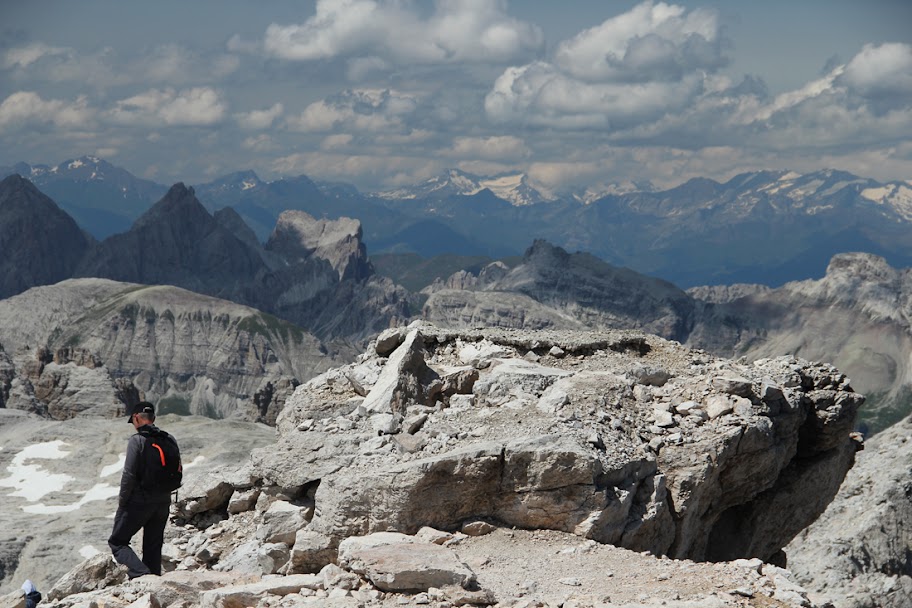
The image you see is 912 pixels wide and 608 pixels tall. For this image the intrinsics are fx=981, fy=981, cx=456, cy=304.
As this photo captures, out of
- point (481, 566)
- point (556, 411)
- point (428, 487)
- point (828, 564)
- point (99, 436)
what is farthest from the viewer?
point (99, 436)

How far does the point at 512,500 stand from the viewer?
1958 centimetres

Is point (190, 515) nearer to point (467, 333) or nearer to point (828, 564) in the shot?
point (467, 333)

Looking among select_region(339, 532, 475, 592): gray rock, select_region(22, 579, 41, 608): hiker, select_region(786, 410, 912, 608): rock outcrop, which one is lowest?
select_region(786, 410, 912, 608): rock outcrop

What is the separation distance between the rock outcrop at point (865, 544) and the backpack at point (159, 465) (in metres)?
41.7

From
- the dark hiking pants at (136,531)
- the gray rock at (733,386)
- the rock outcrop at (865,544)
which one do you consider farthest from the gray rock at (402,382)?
the rock outcrop at (865,544)

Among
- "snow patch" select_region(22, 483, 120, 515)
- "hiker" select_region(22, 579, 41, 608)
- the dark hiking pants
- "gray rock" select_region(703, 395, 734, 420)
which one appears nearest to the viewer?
"hiker" select_region(22, 579, 41, 608)

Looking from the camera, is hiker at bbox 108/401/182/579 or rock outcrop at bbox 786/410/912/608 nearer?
hiker at bbox 108/401/182/579

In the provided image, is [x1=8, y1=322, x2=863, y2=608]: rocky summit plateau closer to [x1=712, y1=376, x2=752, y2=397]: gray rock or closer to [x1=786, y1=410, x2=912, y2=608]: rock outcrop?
[x1=712, y1=376, x2=752, y2=397]: gray rock

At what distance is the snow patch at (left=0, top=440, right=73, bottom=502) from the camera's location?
15750 centimetres

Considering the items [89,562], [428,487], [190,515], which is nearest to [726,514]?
[428,487]

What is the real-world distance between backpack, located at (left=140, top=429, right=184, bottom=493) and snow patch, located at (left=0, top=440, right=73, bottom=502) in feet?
484

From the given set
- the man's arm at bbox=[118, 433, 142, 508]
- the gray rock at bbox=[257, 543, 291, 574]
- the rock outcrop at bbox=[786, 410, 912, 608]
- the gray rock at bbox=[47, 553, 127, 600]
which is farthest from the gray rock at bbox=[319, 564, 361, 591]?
the rock outcrop at bbox=[786, 410, 912, 608]

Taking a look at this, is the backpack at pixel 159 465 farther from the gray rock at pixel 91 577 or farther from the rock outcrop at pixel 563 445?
the rock outcrop at pixel 563 445

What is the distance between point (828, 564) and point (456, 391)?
40.5 m
